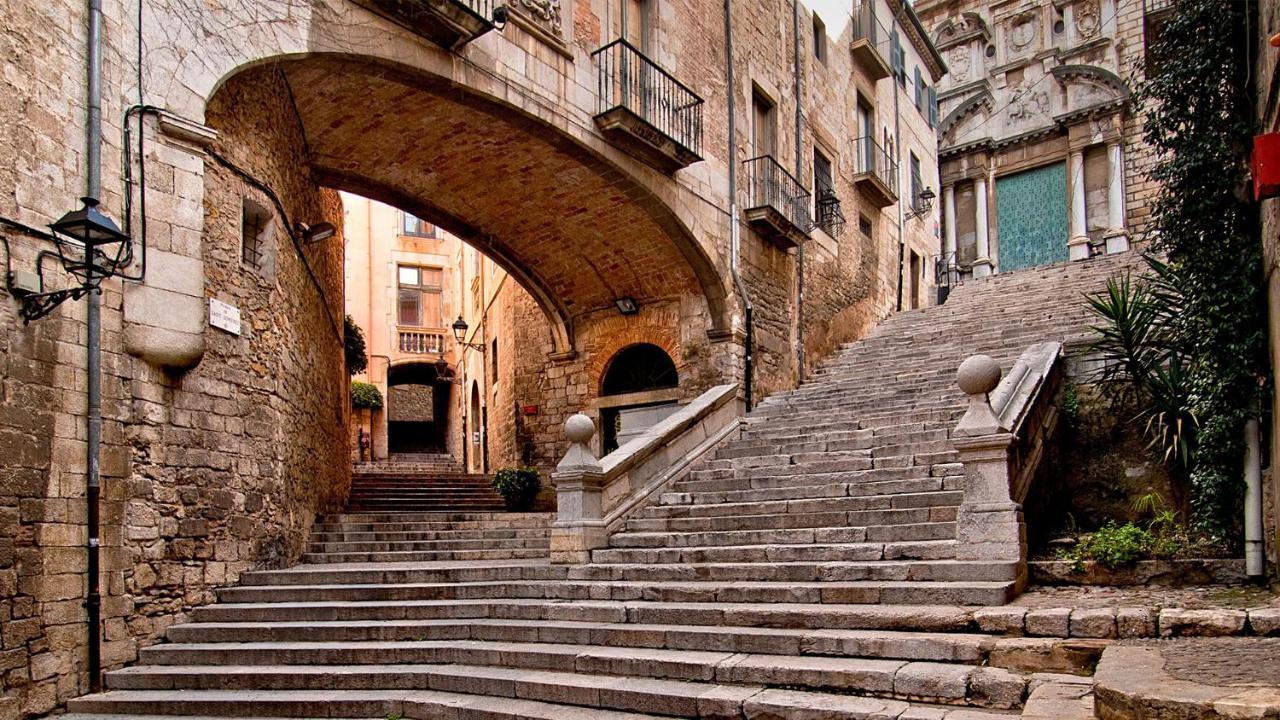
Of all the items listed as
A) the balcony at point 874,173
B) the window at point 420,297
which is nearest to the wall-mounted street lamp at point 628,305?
the balcony at point 874,173

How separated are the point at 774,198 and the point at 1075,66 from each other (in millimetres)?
13022

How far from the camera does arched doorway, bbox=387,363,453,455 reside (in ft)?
91.1

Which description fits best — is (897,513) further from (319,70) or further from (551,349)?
(551,349)

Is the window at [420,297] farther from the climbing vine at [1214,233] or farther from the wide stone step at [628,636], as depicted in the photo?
the climbing vine at [1214,233]

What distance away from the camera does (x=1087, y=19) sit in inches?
964

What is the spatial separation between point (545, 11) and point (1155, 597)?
857 centimetres

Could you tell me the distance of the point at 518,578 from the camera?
26.8ft

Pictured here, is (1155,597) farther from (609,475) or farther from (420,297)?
(420,297)

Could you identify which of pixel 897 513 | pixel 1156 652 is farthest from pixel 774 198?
pixel 1156 652

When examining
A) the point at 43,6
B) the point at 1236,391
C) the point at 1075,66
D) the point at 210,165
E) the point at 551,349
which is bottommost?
the point at 1236,391

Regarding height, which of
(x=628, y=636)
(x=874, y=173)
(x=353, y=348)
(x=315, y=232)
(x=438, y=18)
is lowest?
(x=628, y=636)

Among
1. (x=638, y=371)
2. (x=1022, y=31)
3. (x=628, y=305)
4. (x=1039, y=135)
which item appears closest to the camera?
(x=628, y=305)

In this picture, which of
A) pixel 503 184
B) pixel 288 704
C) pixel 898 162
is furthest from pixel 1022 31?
pixel 288 704

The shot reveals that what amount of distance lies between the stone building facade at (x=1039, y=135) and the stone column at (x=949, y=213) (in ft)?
0.09
